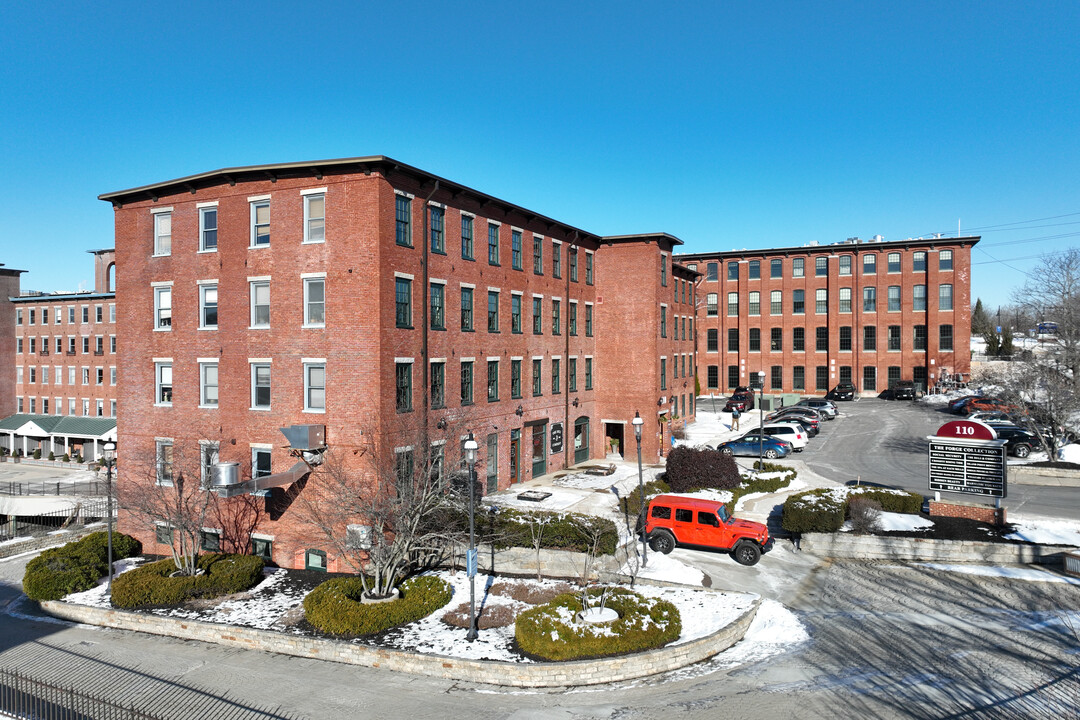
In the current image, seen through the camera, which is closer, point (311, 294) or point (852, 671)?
point (852, 671)

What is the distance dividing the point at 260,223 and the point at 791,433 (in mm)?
32302

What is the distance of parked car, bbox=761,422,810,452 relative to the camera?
41.8 m

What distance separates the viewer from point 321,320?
2448 cm

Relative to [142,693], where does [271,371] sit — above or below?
above

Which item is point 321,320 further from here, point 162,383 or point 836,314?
point 836,314

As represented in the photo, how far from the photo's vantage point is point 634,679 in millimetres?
15406

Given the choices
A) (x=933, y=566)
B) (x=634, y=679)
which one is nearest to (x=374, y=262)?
(x=634, y=679)

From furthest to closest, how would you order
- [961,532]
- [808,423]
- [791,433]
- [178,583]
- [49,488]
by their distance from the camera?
[808,423]
[49,488]
[791,433]
[961,532]
[178,583]

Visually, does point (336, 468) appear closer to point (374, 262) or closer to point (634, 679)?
point (374, 262)

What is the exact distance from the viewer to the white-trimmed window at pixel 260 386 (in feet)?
83.3

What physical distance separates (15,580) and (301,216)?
1745 cm

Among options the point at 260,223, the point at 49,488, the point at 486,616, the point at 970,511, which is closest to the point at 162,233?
the point at 260,223

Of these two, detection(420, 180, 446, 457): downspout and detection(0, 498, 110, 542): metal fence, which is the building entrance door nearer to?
detection(420, 180, 446, 457): downspout

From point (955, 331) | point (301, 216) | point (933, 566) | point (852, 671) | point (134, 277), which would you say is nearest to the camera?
point (852, 671)
